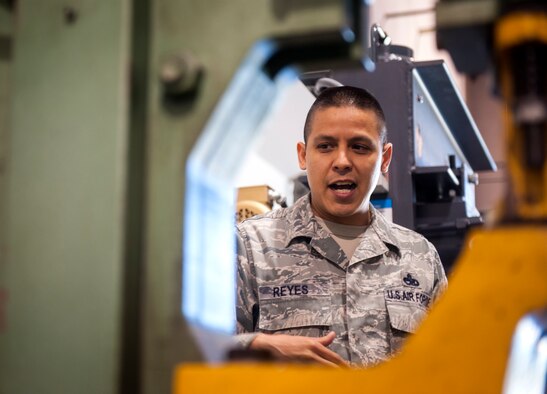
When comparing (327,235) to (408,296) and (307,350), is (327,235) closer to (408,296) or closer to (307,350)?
(408,296)

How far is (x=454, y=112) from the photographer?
3645mm

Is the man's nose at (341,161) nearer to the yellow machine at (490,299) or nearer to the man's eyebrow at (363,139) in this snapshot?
the man's eyebrow at (363,139)

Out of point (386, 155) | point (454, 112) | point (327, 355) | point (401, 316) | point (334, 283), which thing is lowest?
point (327, 355)

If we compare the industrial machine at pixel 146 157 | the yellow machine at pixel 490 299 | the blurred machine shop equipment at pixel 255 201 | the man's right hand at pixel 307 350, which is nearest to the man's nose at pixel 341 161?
the blurred machine shop equipment at pixel 255 201

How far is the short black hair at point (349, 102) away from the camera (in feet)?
9.32

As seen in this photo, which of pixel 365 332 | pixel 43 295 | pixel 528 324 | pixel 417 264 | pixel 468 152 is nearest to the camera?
pixel 528 324

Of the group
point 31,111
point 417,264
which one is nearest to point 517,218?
point 31,111

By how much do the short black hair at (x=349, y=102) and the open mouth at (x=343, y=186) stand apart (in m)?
0.23

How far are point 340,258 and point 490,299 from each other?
72.9 inches

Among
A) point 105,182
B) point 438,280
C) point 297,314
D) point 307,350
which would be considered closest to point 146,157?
point 105,182

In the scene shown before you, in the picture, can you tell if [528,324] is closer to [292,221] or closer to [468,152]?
[292,221]

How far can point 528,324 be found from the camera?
0.86m

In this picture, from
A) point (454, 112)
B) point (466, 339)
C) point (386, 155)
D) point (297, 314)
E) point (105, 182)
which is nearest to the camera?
point (466, 339)

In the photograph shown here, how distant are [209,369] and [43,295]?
0.90 feet
